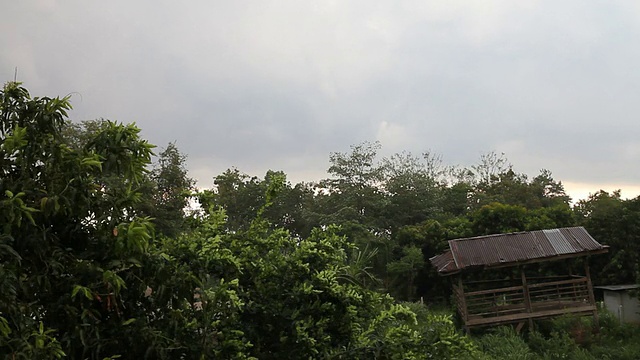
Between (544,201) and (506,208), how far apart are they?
35.5ft

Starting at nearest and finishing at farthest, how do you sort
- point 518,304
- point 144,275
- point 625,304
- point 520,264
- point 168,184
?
point 144,275 < point 520,264 < point 518,304 < point 625,304 < point 168,184

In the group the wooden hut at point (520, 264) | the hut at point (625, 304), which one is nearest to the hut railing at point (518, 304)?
the wooden hut at point (520, 264)

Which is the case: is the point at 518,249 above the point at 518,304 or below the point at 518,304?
above

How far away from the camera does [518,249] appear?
1658 cm

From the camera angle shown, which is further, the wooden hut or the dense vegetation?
the wooden hut

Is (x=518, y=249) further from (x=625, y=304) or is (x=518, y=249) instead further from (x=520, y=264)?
(x=625, y=304)

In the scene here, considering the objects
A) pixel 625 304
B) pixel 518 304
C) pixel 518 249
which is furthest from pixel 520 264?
pixel 625 304

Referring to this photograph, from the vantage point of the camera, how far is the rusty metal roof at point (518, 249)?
1612 centimetres

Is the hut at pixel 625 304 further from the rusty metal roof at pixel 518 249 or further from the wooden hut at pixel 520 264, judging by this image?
the rusty metal roof at pixel 518 249

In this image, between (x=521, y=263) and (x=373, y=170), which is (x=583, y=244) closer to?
(x=521, y=263)

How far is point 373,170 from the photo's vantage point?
107 ft

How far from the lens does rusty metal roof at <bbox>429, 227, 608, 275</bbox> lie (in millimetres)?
16125

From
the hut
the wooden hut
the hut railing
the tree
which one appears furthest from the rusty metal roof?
the tree

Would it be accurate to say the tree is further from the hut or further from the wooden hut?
the hut
